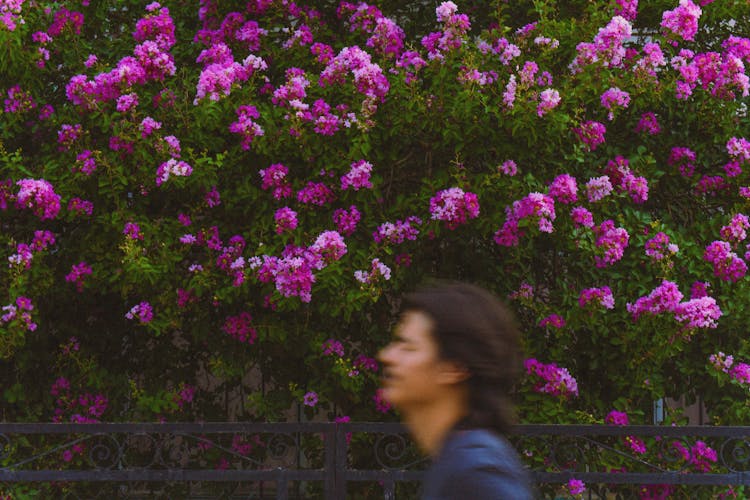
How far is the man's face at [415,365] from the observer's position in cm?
200

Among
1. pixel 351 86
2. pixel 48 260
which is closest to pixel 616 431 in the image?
pixel 351 86

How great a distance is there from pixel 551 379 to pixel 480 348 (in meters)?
3.84

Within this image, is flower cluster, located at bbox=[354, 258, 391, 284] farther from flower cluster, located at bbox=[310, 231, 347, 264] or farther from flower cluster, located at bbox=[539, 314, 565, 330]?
flower cluster, located at bbox=[539, 314, 565, 330]

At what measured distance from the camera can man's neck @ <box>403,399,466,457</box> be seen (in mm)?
1970

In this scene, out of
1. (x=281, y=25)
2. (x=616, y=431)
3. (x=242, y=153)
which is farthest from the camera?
(x=281, y=25)

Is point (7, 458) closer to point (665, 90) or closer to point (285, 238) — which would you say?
point (285, 238)

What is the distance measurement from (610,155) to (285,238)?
2.21 metres

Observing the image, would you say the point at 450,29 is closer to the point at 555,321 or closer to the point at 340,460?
the point at 555,321

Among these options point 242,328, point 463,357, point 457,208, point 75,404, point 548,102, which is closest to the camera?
point 463,357

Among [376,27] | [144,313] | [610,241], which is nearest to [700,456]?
[610,241]

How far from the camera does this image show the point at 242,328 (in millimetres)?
5730

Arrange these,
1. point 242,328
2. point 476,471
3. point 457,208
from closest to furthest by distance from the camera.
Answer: point 476,471 → point 457,208 → point 242,328

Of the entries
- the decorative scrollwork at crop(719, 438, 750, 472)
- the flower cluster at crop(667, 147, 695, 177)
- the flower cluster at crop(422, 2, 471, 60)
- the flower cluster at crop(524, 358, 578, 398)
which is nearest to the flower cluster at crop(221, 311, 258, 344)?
the flower cluster at crop(524, 358, 578, 398)

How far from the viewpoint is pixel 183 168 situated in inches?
209
